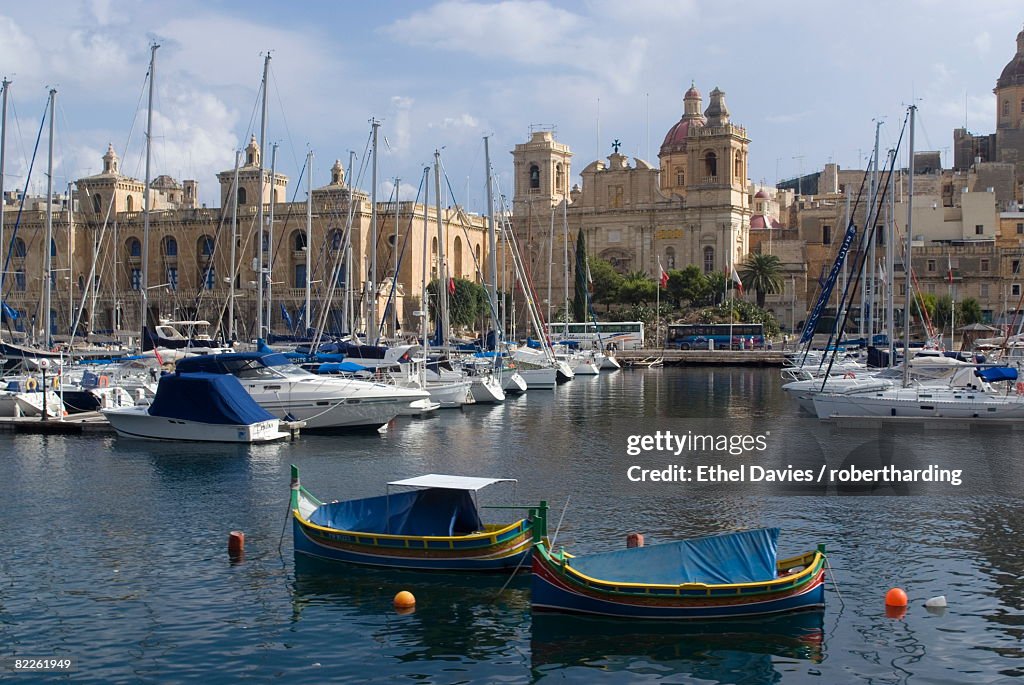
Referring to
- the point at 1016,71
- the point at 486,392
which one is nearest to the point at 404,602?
the point at 486,392

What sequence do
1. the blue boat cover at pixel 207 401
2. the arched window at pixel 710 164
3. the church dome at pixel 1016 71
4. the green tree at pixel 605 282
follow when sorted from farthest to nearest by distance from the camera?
the church dome at pixel 1016 71 → the arched window at pixel 710 164 → the green tree at pixel 605 282 → the blue boat cover at pixel 207 401

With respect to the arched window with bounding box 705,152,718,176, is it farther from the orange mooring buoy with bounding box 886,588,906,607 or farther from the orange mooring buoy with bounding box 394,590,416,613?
the orange mooring buoy with bounding box 394,590,416,613

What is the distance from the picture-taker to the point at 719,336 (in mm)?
87188

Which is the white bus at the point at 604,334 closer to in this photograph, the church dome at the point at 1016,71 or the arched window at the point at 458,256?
the arched window at the point at 458,256

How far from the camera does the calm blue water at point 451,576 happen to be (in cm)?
1652

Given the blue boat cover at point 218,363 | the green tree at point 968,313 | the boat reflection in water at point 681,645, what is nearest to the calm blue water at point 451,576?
the boat reflection in water at point 681,645

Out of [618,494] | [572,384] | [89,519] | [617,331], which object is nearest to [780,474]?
[618,494]

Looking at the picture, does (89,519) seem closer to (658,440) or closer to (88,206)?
(658,440)

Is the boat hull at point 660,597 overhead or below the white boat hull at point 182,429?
below

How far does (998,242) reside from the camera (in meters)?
94.6

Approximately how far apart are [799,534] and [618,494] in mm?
5406

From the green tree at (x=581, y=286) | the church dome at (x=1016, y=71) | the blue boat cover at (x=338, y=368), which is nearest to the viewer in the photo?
the blue boat cover at (x=338, y=368)

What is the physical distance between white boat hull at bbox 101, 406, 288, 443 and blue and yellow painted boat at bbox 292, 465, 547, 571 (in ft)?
43.9

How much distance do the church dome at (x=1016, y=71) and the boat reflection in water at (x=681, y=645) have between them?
354 ft
